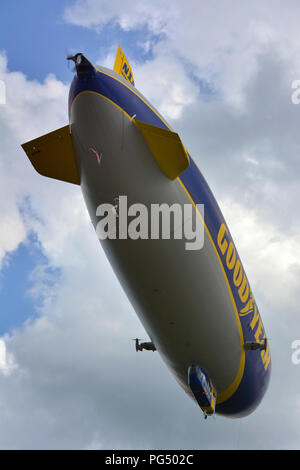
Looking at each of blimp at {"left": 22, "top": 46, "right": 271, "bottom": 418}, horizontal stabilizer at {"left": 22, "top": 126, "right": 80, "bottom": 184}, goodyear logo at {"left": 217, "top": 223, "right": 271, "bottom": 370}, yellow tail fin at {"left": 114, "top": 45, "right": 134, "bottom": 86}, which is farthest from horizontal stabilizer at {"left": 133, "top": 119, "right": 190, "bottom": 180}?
yellow tail fin at {"left": 114, "top": 45, "right": 134, "bottom": 86}

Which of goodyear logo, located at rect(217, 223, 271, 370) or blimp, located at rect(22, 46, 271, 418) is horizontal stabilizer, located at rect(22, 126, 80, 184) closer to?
blimp, located at rect(22, 46, 271, 418)

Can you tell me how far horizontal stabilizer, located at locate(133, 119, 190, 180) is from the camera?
15.0 metres

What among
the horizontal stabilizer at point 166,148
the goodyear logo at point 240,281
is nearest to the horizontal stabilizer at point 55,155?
the horizontal stabilizer at point 166,148

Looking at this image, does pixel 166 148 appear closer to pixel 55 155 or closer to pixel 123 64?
pixel 55 155

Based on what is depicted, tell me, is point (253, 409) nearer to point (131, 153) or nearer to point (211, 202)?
point (211, 202)

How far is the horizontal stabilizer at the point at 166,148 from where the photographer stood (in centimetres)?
1496

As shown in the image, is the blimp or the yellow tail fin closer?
the blimp

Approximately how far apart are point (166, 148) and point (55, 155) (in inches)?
163

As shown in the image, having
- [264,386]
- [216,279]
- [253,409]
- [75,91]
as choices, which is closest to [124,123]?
[75,91]

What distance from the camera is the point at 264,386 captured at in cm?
2566

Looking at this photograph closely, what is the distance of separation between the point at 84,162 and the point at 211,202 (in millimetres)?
5587

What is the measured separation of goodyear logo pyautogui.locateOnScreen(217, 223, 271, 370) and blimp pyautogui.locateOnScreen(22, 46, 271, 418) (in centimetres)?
5

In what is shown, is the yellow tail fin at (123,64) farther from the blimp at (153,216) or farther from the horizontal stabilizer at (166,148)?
the horizontal stabilizer at (166,148)

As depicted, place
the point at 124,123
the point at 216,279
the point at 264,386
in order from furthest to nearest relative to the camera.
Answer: the point at 264,386
the point at 216,279
the point at 124,123
